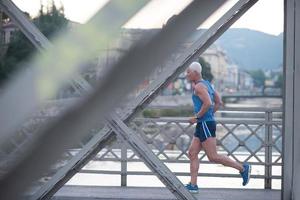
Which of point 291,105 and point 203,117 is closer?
point 291,105

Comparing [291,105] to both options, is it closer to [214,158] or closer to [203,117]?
[203,117]

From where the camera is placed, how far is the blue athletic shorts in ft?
19.0

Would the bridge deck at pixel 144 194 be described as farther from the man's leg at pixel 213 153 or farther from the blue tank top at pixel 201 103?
the blue tank top at pixel 201 103

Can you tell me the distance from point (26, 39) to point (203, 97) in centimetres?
258

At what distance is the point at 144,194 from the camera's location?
6344 millimetres

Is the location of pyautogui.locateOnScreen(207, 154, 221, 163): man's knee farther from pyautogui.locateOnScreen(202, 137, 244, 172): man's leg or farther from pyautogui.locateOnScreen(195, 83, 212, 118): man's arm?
pyautogui.locateOnScreen(195, 83, 212, 118): man's arm

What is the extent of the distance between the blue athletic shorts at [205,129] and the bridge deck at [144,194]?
815mm

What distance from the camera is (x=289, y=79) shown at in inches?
154

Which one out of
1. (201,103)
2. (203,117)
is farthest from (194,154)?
(201,103)

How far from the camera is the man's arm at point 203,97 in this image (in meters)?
5.68

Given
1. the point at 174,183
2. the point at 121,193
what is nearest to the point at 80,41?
the point at 174,183

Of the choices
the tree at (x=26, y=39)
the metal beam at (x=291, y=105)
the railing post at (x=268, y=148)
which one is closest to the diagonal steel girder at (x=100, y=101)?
the tree at (x=26, y=39)

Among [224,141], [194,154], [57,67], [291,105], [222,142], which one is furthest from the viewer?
[224,141]

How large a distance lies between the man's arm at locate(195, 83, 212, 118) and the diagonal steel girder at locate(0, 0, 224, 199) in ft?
14.4
